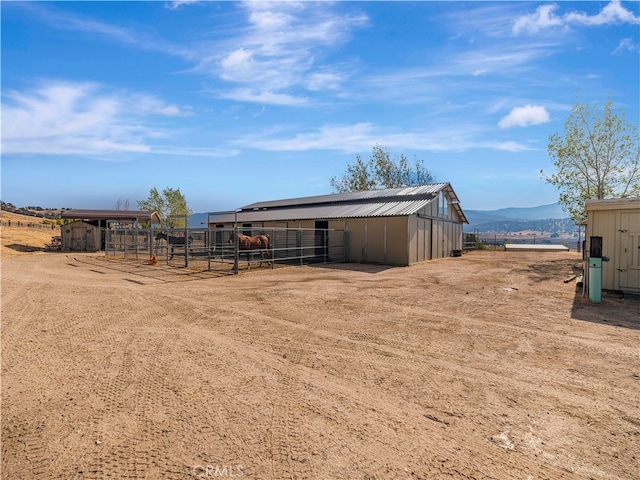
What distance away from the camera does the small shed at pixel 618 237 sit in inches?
396

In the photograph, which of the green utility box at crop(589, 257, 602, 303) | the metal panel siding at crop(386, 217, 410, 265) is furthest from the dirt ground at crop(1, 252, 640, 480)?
the metal panel siding at crop(386, 217, 410, 265)

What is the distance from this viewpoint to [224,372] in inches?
185

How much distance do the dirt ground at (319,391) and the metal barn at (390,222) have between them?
34.2 ft

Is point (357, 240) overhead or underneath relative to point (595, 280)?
overhead

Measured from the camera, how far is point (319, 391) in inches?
163

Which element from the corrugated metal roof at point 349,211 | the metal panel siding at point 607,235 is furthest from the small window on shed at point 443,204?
the metal panel siding at point 607,235

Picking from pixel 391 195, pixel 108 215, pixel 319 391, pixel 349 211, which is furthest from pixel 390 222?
pixel 108 215

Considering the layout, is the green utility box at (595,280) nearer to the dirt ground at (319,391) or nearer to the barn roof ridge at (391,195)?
the dirt ground at (319,391)

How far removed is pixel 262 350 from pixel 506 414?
3.41m

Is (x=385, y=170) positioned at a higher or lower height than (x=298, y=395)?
higher

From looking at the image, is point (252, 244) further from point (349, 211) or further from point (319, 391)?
point (319, 391)

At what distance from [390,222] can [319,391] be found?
16.6m

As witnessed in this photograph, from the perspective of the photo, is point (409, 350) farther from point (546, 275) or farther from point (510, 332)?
point (546, 275)

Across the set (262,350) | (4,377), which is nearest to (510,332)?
(262,350)
